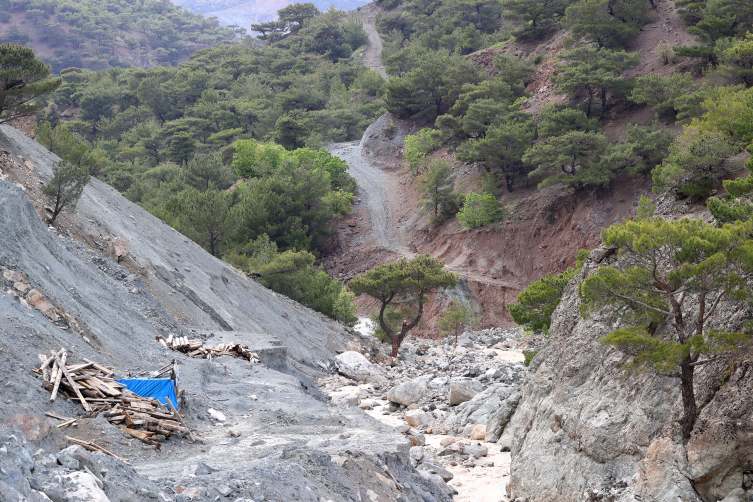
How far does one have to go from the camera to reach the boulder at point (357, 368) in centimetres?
2662

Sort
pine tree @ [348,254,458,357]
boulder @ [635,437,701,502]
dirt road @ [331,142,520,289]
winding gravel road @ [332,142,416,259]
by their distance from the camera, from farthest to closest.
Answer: winding gravel road @ [332,142,416,259], dirt road @ [331,142,520,289], pine tree @ [348,254,458,357], boulder @ [635,437,701,502]

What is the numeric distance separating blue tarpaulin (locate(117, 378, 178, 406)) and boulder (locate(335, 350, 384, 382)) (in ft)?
51.7

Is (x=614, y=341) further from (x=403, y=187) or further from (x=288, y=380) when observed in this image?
(x=403, y=187)

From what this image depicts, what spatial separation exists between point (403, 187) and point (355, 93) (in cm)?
2921

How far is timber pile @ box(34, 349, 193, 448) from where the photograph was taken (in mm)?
9953

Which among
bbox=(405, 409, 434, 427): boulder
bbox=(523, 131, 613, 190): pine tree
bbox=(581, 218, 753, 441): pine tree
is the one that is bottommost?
bbox=(405, 409, 434, 427): boulder

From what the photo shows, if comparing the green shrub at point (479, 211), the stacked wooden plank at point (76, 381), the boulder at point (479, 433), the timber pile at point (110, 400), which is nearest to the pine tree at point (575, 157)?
the green shrub at point (479, 211)

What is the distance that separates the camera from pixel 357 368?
1064 inches

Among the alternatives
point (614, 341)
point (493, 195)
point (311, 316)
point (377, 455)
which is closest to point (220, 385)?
A: point (377, 455)

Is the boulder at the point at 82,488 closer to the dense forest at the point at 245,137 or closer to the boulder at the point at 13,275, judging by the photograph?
the boulder at the point at 13,275

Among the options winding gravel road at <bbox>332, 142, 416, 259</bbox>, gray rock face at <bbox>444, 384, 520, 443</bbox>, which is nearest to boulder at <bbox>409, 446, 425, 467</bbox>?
gray rock face at <bbox>444, 384, 520, 443</bbox>

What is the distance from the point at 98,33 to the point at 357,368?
163064 mm

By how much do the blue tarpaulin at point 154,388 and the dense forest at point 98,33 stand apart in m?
150

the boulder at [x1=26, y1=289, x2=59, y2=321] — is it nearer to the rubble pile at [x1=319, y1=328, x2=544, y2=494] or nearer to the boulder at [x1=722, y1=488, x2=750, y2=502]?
the rubble pile at [x1=319, y1=328, x2=544, y2=494]
